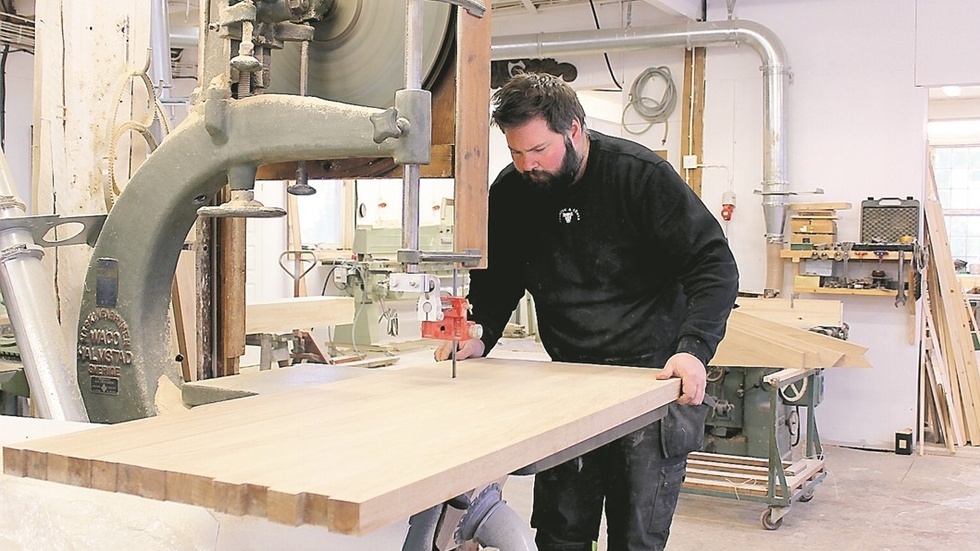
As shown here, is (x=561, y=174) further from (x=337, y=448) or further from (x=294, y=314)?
(x=294, y=314)

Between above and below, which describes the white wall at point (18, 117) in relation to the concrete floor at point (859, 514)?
above

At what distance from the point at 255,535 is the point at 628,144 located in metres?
1.29

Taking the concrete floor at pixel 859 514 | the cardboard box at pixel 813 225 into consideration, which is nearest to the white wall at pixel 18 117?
the concrete floor at pixel 859 514

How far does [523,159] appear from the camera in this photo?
1.97 metres

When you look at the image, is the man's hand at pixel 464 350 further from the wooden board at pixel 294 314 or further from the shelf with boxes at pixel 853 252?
the shelf with boxes at pixel 853 252

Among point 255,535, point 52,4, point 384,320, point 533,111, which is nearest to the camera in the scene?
point 255,535

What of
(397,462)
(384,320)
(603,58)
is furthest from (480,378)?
(384,320)

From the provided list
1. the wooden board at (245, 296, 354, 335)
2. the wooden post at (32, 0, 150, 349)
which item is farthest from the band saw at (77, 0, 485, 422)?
the wooden board at (245, 296, 354, 335)

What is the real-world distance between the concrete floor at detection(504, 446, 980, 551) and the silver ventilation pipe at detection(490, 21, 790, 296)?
4.33 ft

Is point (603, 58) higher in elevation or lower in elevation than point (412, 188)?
higher

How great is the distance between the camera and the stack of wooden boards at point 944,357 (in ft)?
17.6

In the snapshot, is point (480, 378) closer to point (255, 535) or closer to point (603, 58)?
point (255, 535)

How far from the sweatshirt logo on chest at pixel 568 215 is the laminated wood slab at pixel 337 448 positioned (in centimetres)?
64

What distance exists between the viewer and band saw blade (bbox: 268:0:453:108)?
156cm
